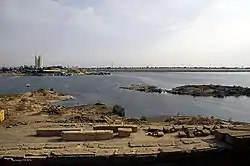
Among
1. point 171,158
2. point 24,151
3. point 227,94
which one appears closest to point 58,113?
point 24,151

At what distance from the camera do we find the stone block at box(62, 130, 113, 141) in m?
11.4

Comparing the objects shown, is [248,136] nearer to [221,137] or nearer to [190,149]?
[221,137]

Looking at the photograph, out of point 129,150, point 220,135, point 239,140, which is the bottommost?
point 129,150

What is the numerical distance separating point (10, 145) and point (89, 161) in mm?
3230

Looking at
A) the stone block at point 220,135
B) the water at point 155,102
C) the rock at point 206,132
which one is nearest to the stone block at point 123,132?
the rock at point 206,132

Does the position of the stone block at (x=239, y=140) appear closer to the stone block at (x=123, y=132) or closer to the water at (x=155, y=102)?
the stone block at (x=123, y=132)

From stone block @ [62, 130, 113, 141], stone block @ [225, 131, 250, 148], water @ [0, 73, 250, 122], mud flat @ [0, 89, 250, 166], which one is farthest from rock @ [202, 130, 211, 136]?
water @ [0, 73, 250, 122]

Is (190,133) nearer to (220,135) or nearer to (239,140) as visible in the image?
(220,135)

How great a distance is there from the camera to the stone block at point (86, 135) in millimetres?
11359

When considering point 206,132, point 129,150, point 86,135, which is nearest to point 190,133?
point 206,132

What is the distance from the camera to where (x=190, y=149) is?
32.3 feet

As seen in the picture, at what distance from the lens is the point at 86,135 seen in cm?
1140

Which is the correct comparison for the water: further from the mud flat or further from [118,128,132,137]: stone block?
the mud flat

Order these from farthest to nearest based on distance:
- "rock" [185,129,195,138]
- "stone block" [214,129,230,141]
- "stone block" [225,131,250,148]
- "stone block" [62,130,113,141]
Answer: "rock" [185,129,195,138] < "stone block" [62,130,113,141] < "stone block" [214,129,230,141] < "stone block" [225,131,250,148]
